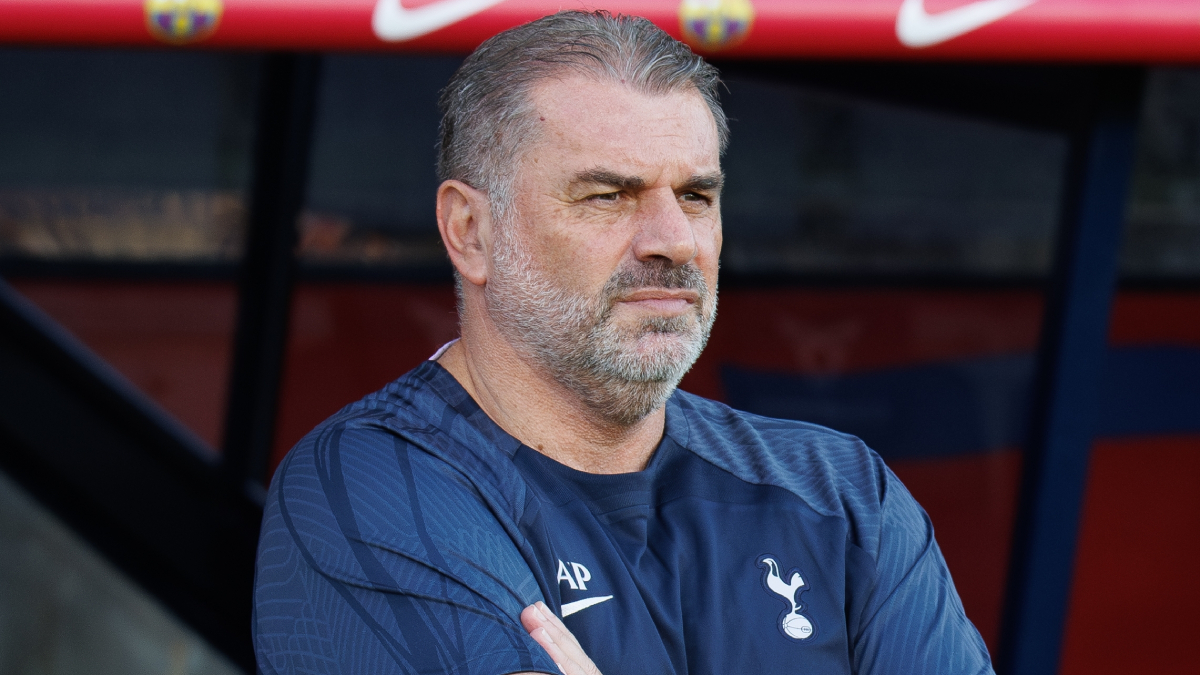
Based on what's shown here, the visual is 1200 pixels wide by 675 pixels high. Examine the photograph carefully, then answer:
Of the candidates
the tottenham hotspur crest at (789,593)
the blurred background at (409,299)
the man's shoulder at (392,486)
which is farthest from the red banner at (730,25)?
the blurred background at (409,299)

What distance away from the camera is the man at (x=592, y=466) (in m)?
1.19

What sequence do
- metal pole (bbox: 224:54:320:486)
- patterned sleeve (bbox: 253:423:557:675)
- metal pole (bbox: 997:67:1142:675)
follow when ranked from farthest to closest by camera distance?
metal pole (bbox: 224:54:320:486) < metal pole (bbox: 997:67:1142:675) < patterned sleeve (bbox: 253:423:557:675)

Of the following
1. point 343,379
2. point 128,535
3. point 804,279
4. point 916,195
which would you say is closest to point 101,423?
point 128,535

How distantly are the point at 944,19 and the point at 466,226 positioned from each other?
94 cm

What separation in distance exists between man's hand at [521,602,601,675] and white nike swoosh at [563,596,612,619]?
5cm

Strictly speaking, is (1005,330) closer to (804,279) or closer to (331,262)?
(804,279)

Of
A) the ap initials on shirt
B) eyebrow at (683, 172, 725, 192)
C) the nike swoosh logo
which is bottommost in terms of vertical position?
the ap initials on shirt

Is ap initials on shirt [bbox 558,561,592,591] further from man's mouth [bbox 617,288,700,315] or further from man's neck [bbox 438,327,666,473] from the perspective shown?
man's mouth [bbox 617,288,700,315]

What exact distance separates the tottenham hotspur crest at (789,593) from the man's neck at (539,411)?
0.22 metres

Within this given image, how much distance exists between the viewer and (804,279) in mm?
3336

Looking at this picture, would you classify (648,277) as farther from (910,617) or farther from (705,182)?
(910,617)

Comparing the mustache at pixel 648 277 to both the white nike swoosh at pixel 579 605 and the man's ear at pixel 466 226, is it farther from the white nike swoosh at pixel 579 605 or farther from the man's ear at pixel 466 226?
the white nike swoosh at pixel 579 605

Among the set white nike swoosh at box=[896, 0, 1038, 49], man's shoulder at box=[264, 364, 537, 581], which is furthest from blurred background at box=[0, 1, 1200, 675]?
man's shoulder at box=[264, 364, 537, 581]

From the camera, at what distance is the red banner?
1.79 meters
